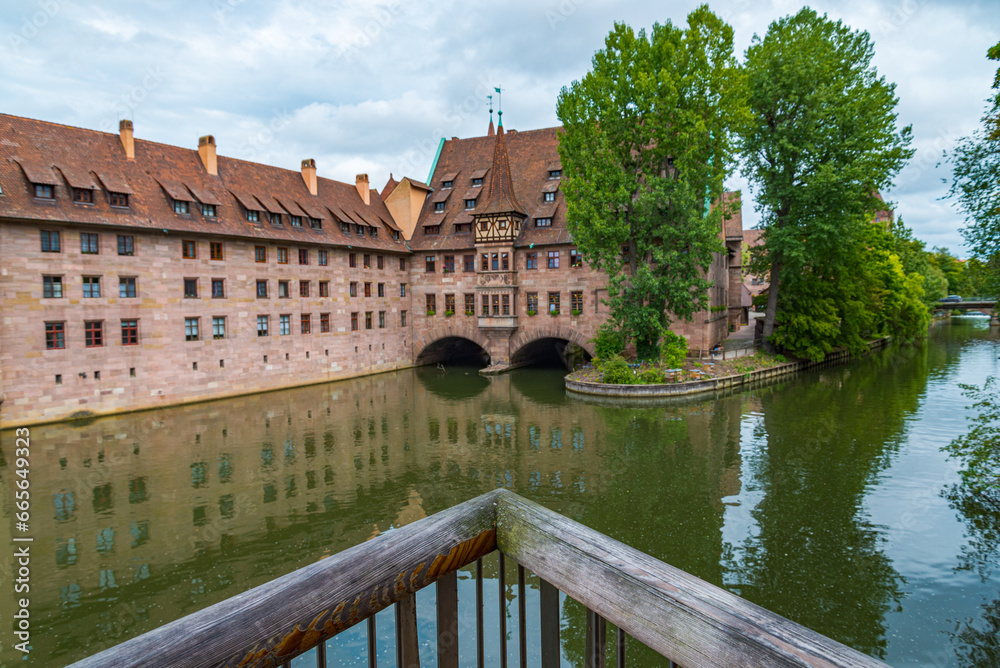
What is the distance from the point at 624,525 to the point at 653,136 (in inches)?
794

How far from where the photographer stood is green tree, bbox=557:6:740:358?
1005 inches

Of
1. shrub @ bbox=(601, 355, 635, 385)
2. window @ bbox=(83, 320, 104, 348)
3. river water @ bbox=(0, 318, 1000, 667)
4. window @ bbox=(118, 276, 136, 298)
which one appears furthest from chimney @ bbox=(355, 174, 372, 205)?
shrub @ bbox=(601, 355, 635, 385)

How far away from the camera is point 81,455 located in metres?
17.1

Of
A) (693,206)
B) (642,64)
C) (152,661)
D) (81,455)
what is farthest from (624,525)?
(642,64)

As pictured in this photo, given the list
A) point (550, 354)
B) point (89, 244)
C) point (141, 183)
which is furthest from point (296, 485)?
point (550, 354)

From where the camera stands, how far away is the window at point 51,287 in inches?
834

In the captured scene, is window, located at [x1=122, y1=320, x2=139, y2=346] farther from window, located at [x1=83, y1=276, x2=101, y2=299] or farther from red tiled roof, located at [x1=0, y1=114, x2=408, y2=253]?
red tiled roof, located at [x1=0, y1=114, x2=408, y2=253]

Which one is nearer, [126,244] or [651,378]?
[126,244]

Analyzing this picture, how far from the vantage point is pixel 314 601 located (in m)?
1.61

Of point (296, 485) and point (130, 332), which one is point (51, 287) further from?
point (296, 485)

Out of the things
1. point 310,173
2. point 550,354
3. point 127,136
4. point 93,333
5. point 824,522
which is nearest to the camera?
point 824,522

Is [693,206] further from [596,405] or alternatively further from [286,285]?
[286,285]

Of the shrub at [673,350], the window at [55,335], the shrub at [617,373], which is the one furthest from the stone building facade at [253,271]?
the shrub at [617,373]

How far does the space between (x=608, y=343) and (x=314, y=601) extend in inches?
1129
